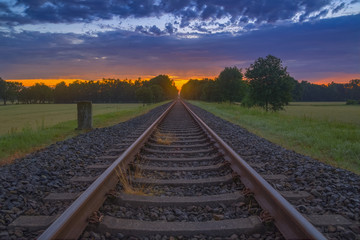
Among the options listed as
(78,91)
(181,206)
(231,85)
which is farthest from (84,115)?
(78,91)

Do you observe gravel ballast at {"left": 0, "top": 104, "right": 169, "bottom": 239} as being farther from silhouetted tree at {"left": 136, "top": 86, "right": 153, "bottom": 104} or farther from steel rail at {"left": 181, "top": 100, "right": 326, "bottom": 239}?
silhouetted tree at {"left": 136, "top": 86, "right": 153, "bottom": 104}

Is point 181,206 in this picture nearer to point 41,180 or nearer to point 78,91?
point 41,180

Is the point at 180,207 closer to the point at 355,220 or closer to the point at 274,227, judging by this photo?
the point at 274,227

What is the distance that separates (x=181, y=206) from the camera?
301 centimetres

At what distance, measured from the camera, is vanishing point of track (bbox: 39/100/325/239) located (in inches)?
92.8

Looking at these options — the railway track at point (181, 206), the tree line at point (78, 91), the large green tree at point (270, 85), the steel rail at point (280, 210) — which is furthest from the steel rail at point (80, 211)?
the tree line at point (78, 91)

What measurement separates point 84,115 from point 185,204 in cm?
816

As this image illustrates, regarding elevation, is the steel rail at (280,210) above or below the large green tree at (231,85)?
below

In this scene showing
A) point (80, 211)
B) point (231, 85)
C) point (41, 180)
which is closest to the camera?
point (80, 211)

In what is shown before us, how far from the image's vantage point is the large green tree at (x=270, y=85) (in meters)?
32.8

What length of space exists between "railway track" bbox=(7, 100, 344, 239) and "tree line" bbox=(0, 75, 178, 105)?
340ft

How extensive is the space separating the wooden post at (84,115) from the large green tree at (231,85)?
45.3m

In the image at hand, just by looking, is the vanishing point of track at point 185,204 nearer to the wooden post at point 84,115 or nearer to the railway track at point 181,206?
the railway track at point 181,206

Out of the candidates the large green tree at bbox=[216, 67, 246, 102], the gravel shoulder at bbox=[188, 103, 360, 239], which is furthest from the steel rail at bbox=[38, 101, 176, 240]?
the large green tree at bbox=[216, 67, 246, 102]
